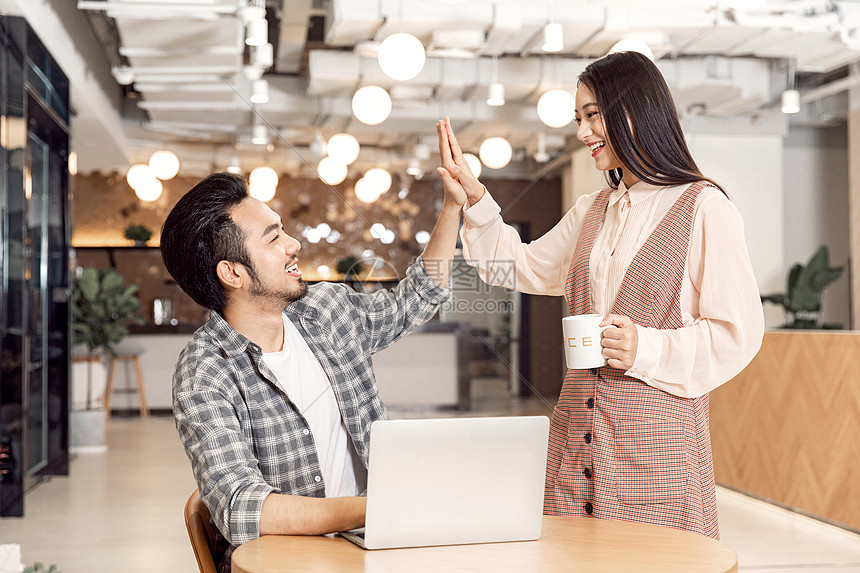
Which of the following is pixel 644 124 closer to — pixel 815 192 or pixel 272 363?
pixel 272 363

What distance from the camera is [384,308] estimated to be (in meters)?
1.54

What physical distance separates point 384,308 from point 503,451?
0.60 m

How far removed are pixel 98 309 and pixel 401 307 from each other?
485 cm

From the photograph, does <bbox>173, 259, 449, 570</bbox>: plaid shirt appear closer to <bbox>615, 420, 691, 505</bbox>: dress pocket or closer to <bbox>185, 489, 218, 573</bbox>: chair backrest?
<bbox>185, 489, 218, 573</bbox>: chair backrest

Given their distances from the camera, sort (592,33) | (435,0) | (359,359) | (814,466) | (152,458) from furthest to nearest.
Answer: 1. (152,458)
2. (592,33)
3. (435,0)
4. (814,466)
5. (359,359)

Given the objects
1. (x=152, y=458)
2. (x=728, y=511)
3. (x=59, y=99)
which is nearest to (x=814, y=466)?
(x=728, y=511)

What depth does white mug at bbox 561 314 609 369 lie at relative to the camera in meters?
1.23

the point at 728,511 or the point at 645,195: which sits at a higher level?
the point at 645,195

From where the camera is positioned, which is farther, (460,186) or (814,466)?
(814,466)

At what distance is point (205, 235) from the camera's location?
1.34m

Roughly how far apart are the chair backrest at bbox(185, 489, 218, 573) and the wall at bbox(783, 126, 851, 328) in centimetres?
702

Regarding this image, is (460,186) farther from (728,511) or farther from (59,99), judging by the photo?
(59,99)

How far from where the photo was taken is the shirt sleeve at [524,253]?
151 cm

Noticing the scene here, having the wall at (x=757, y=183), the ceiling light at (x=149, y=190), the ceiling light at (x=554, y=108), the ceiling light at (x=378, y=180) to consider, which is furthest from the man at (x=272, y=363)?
the wall at (x=757, y=183)
